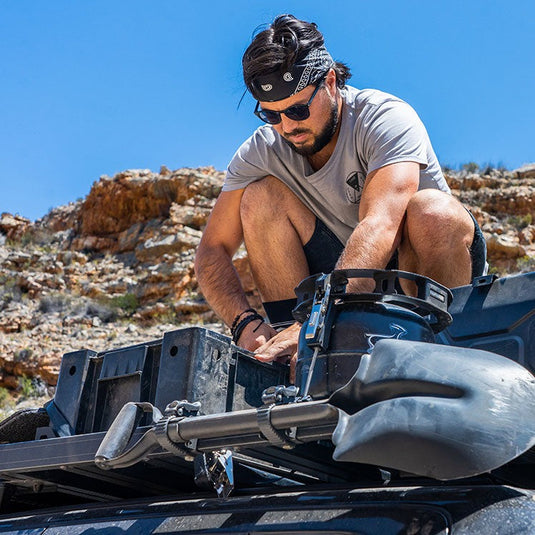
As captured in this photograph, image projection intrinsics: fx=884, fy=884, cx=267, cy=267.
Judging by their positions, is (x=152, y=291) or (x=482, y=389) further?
(x=152, y=291)

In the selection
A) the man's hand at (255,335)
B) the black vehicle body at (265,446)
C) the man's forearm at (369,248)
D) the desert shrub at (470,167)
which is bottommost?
the black vehicle body at (265,446)

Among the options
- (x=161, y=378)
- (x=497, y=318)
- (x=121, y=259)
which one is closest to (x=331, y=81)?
(x=497, y=318)

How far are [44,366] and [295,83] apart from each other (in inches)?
574

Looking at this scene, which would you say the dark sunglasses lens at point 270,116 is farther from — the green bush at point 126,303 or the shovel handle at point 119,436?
the green bush at point 126,303

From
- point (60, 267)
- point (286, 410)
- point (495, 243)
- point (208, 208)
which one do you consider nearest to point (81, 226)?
point (60, 267)

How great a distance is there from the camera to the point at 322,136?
361 centimetres

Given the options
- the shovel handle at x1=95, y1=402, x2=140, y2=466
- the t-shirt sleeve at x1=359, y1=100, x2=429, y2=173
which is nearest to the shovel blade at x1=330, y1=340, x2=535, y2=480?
the shovel handle at x1=95, y1=402, x2=140, y2=466

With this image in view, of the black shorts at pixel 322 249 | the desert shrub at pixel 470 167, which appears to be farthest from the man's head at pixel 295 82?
the desert shrub at pixel 470 167

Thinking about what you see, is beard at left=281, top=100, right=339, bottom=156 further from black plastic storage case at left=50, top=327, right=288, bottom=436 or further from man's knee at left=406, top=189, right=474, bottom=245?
black plastic storage case at left=50, top=327, right=288, bottom=436

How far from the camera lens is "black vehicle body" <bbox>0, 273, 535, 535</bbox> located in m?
1.51

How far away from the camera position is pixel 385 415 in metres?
1.48

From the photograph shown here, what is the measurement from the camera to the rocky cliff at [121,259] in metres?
18.3

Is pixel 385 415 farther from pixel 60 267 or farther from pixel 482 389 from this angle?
pixel 60 267

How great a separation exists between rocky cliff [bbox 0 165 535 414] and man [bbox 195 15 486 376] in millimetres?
13346
